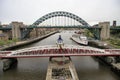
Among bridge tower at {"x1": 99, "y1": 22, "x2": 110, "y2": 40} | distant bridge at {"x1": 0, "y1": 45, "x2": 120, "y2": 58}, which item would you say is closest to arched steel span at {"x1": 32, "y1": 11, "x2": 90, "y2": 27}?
bridge tower at {"x1": 99, "y1": 22, "x2": 110, "y2": 40}

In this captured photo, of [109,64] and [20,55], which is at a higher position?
[20,55]

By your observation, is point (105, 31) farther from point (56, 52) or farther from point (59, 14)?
point (56, 52)

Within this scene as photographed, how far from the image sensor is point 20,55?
85.2 ft

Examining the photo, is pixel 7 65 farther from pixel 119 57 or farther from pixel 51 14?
pixel 51 14

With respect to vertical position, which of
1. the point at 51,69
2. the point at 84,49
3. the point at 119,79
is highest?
the point at 84,49

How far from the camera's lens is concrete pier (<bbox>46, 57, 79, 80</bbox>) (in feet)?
59.9

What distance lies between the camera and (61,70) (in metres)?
20.9

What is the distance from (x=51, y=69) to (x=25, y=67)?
7.94 metres

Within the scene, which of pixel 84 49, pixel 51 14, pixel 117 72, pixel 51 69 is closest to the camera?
pixel 51 69

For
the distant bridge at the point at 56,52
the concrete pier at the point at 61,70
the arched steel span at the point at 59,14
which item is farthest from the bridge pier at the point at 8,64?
the arched steel span at the point at 59,14

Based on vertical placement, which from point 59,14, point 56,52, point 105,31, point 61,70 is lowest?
point 61,70

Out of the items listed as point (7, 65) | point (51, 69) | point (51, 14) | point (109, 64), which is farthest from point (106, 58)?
point (51, 14)

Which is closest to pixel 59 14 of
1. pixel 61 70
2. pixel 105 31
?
pixel 105 31

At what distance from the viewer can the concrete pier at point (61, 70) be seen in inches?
718
